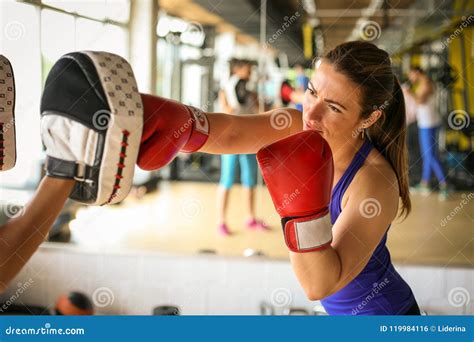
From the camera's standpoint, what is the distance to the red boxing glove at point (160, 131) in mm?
734

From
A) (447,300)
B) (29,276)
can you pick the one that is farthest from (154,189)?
(447,300)

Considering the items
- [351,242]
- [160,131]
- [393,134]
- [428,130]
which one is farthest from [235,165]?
[160,131]

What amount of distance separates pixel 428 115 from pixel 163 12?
88.4 inches

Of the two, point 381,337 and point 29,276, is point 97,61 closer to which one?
point 381,337

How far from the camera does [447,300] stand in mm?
2078

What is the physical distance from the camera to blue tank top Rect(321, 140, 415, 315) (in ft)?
3.61

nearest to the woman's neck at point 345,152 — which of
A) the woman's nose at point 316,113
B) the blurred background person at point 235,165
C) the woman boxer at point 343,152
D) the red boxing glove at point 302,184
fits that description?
the woman boxer at point 343,152

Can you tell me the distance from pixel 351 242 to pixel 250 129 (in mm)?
330

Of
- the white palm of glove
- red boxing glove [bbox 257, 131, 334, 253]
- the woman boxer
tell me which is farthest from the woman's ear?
the white palm of glove

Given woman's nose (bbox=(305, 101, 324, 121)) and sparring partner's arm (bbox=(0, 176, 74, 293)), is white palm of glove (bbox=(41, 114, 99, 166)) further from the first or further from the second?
woman's nose (bbox=(305, 101, 324, 121))

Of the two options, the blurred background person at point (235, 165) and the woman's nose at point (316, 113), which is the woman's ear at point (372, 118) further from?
the blurred background person at point (235, 165)

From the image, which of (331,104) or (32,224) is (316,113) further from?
(32,224)

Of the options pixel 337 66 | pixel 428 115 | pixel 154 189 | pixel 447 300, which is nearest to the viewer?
pixel 337 66

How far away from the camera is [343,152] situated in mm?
1128
